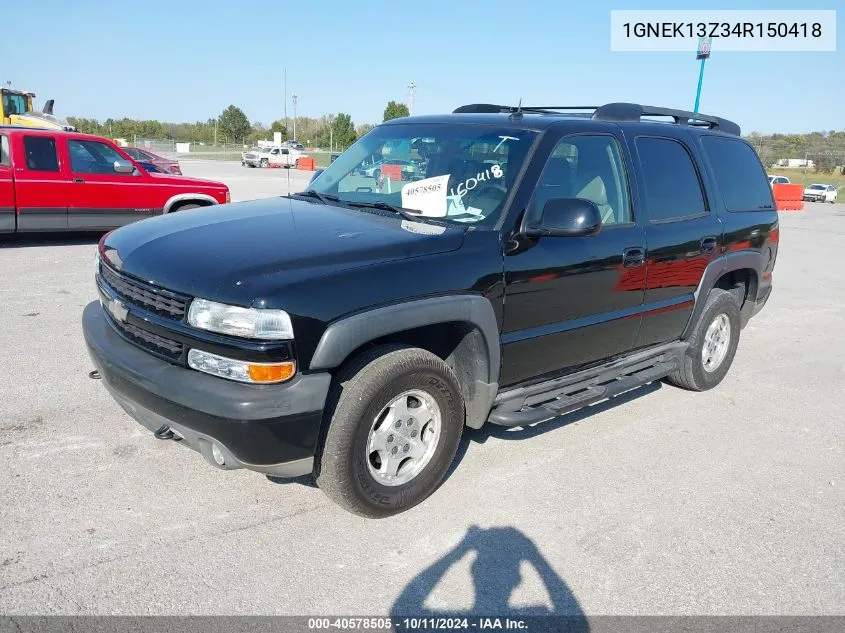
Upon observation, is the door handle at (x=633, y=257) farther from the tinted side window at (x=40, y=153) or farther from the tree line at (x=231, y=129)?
the tree line at (x=231, y=129)

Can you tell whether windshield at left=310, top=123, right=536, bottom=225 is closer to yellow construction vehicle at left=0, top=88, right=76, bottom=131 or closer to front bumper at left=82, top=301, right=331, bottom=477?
front bumper at left=82, top=301, right=331, bottom=477

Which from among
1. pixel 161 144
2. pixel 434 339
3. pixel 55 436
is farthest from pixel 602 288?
pixel 161 144

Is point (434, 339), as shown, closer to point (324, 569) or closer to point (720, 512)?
point (324, 569)

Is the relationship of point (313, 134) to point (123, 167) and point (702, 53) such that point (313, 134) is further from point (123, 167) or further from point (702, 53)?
point (123, 167)

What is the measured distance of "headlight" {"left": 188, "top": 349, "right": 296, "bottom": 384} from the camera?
280cm

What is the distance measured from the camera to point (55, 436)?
390 cm

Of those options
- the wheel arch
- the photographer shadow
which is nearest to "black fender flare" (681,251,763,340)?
the photographer shadow

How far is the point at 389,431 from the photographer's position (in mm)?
3256

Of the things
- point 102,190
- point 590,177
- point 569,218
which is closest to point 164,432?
point 569,218

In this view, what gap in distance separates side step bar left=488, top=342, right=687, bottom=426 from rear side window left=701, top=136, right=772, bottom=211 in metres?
1.25

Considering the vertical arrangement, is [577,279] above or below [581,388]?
above

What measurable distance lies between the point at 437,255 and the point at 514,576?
4.85 ft

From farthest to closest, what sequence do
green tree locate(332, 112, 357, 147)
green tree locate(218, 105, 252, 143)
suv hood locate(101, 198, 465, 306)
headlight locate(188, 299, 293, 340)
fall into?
green tree locate(218, 105, 252, 143), green tree locate(332, 112, 357, 147), suv hood locate(101, 198, 465, 306), headlight locate(188, 299, 293, 340)

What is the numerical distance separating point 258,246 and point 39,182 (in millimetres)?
7876
